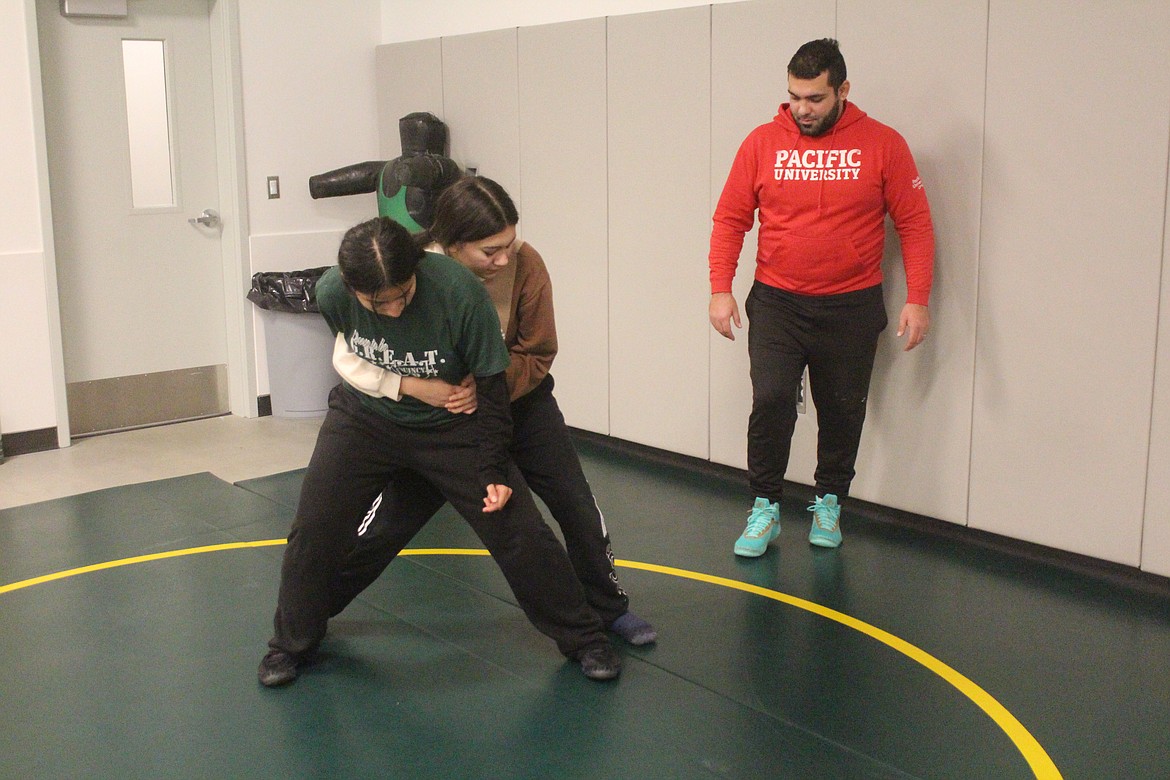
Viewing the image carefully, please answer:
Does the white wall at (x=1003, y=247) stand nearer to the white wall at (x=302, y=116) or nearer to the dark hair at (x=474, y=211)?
the dark hair at (x=474, y=211)

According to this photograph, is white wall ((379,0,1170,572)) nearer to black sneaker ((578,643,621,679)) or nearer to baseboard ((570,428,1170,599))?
baseboard ((570,428,1170,599))

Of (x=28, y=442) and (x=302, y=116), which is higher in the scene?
(x=302, y=116)

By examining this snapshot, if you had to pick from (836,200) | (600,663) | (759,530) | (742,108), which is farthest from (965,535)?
(742,108)

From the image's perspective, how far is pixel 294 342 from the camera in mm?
6566

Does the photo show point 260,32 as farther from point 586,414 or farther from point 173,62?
point 586,414

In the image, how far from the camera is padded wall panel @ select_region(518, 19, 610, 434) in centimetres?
556

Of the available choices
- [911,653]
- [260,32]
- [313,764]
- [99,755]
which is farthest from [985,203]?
[260,32]

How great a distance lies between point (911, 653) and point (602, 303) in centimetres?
272

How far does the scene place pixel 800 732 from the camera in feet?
9.55

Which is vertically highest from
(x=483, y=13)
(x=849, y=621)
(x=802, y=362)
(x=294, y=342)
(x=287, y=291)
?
(x=483, y=13)

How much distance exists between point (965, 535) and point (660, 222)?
6.36 feet

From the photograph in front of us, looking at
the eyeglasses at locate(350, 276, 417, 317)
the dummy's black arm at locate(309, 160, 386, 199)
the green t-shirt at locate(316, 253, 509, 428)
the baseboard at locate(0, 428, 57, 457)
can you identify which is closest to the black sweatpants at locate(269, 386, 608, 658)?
the green t-shirt at locate(316, 253, 509, 428)

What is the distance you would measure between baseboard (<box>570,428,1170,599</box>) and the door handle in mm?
2787

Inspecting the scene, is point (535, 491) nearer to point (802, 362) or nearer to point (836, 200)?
point (802, 362)
